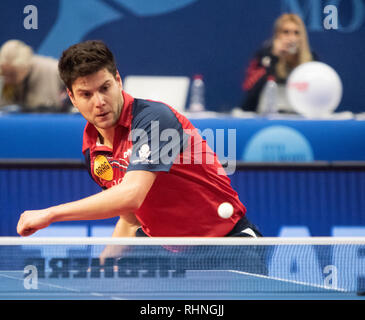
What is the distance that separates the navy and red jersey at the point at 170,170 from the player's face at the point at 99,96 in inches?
3.0

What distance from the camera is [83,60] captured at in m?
2.07

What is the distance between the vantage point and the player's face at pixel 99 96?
2104mm

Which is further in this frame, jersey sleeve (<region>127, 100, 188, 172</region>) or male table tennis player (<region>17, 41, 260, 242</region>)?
jersey sleeve (<region>127, 100, 188, 172</region>)

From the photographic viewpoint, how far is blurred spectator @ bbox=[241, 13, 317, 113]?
15.8 ft

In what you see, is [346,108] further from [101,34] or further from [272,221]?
[272,221]

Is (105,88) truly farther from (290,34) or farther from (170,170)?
(290,34)

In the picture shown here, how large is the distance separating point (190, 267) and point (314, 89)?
2.70 metres

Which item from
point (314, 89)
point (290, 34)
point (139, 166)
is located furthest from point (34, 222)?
point (290, 34)

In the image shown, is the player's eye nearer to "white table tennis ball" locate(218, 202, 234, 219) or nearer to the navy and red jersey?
the navy and red jersey

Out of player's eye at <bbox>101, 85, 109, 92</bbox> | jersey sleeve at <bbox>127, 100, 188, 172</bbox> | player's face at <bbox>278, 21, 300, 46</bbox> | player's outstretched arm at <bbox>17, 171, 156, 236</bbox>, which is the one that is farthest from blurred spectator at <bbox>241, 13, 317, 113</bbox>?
player's outstretched arm at <bbox>17, 171, 156, 236</bbox>

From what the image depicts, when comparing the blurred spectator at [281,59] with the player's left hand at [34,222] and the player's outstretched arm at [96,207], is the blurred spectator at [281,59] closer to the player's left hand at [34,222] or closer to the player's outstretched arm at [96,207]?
the player's outstretched arm at [96,207]

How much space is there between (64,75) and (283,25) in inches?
121

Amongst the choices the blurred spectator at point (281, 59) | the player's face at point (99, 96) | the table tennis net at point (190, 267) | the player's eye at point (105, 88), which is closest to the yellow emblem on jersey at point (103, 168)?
the player's face at point (99, 96)

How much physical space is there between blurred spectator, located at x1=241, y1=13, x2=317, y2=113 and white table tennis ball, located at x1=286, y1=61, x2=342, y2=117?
26 centimetres
